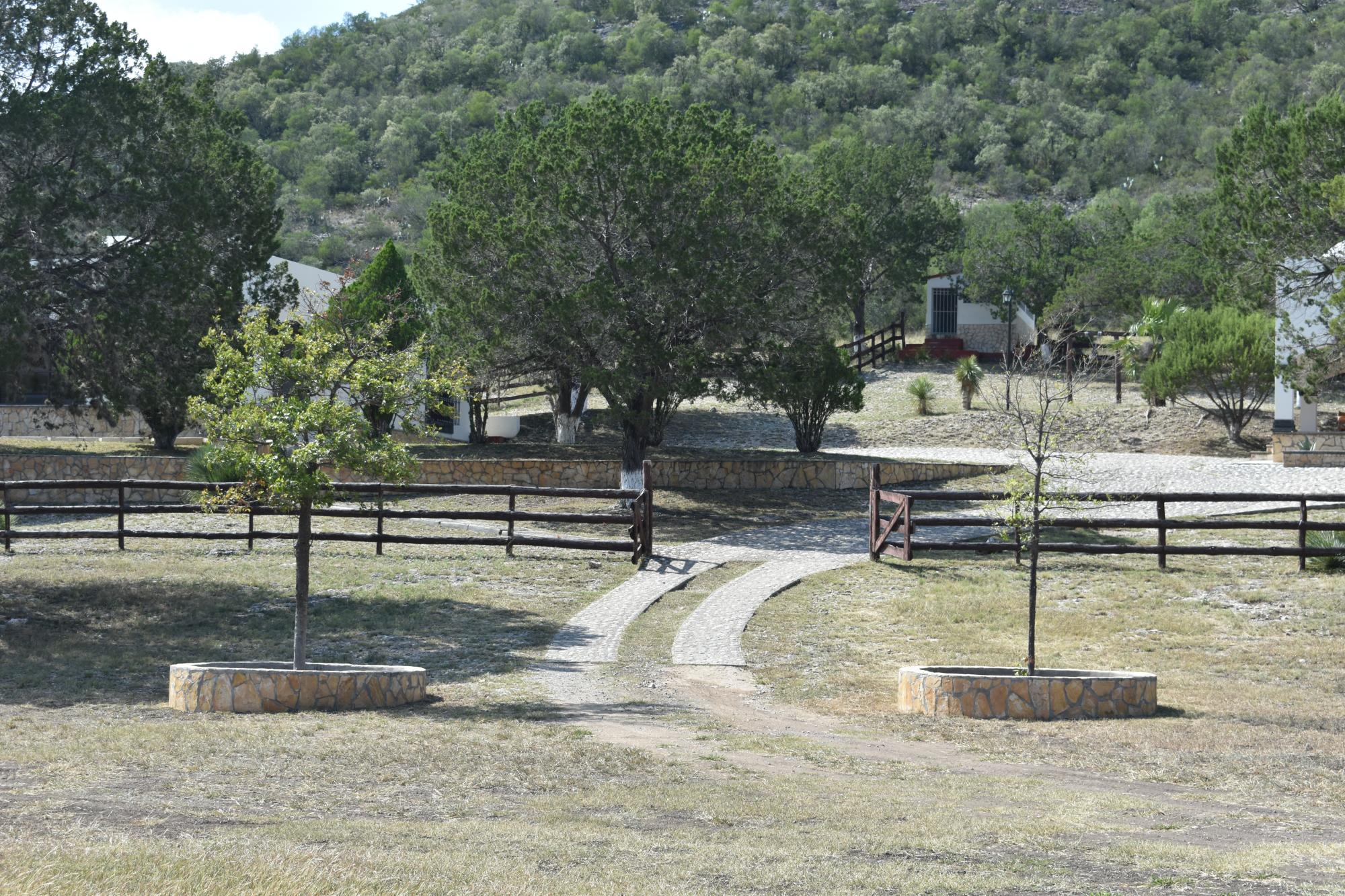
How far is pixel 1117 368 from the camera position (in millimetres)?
42625

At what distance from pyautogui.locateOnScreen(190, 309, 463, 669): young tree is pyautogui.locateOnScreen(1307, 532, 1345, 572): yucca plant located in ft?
43.7

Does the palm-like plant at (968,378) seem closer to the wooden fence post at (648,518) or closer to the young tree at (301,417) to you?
the wooden fence post at (648,518)

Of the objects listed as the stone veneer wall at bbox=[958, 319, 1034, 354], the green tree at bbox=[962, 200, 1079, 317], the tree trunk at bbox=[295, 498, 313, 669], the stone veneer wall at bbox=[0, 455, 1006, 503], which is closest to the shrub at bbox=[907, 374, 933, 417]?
the stone veneer wall at bbox=[0, 455, 1006, 503]

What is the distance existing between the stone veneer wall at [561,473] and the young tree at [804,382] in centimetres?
168

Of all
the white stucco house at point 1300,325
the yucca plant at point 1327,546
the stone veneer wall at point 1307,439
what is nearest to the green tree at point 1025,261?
the white stucco house at point 1300,325

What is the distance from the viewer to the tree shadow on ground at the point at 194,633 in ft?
48.4

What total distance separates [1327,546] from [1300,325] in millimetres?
13809

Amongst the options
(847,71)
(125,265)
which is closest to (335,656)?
(125,265)

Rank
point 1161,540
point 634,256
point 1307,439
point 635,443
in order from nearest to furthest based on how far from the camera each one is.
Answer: point 1161,540
point 635,443
point 634,256
point 1307,439

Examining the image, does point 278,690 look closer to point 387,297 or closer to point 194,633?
point 194,633

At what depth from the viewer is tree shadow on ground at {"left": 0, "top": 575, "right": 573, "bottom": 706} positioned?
48.4 ft

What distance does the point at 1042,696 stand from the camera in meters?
12.9

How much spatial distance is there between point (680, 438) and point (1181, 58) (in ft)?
388

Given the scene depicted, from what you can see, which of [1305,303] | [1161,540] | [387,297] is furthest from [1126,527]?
[387,297]
